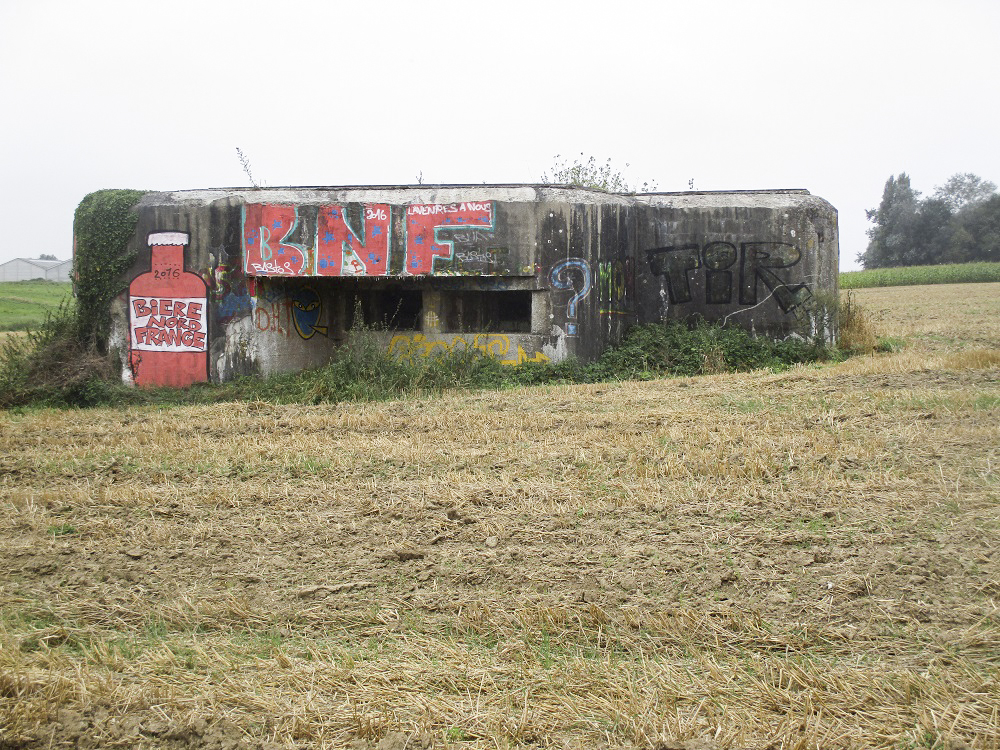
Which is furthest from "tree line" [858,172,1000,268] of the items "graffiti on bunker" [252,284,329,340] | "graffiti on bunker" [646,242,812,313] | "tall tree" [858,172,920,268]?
"graffiti on bunker" [252,284,329,340]

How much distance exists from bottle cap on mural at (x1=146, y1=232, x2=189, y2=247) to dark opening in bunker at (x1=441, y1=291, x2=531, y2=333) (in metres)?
3.92

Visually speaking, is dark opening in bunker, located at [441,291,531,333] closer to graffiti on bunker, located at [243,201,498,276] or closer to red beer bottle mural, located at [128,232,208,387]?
graffiti on bunker, located at [243,201,498,276]

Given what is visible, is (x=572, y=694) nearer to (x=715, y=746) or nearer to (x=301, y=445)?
(x=715, y=746)

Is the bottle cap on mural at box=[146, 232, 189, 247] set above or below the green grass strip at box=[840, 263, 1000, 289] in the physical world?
below

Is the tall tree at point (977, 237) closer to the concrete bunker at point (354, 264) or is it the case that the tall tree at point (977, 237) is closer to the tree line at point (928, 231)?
the tree line at point (928, 231)

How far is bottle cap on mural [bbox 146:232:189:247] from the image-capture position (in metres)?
12.6

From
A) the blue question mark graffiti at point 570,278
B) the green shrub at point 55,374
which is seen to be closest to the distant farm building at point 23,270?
the green shrub at point 55,374

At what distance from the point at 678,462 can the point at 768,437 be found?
1.21 metres

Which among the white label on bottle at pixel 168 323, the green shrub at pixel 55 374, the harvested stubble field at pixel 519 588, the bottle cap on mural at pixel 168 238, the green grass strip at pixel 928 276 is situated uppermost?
the green grass strip at pixel 928 276

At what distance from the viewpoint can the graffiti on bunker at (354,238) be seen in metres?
12.5

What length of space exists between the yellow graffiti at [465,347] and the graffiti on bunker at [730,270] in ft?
9.74

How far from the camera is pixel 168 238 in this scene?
12625mm

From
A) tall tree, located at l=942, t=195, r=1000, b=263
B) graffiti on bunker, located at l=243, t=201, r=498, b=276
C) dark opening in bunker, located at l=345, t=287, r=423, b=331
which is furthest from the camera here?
tall tree, located at l=942, t=195, r=1000, b=263

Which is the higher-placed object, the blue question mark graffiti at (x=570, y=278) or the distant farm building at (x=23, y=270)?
the distant farm building at (x=23, y=270)
